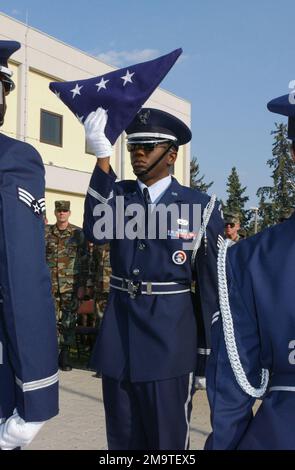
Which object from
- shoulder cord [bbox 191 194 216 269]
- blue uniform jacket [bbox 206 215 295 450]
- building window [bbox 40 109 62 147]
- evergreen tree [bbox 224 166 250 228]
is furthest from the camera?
evergreen tree [bbox 224 166 250 228]

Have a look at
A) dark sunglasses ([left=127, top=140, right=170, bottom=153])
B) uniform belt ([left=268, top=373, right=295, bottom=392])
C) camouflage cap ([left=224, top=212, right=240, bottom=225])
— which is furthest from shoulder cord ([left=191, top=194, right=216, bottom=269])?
camouflage cap ([left=224, top=212, right=240, bottom=225])

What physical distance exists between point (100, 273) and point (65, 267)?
49 centimetres

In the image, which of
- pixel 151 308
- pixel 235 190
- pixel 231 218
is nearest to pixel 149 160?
pixel 151 308

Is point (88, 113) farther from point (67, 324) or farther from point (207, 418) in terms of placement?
point (67, 324)

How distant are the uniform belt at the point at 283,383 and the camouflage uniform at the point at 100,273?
641 cm

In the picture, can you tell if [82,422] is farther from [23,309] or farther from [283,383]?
[283,383]

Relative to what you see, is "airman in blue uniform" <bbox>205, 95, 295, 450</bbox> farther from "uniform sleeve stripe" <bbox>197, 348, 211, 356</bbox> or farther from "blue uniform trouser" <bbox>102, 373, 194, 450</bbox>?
"uniform sleeve stripe" <bbox>197, 348, 211, 356</bbox>

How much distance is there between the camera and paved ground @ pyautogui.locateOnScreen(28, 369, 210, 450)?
15.0 feet

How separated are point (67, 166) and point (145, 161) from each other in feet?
54.8

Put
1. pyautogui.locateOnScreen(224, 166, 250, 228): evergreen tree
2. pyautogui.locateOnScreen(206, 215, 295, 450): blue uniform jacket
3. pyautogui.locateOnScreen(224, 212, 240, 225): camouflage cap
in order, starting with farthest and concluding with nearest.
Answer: pyautogui.locateOnScreen(224, 166, 250, 228): evergreen tree, pyautogui.locateOnScreen(224, 212, 240, 225): camouflage cap, pyautogui.locateOnScreen(206, 215, 295, 450): blue uniform jacket

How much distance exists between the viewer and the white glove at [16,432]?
1881 millimetres

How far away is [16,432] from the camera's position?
6.17ft

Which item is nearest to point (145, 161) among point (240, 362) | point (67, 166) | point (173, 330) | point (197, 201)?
point (197, 201)

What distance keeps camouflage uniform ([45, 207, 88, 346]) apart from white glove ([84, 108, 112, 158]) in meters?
4.95
